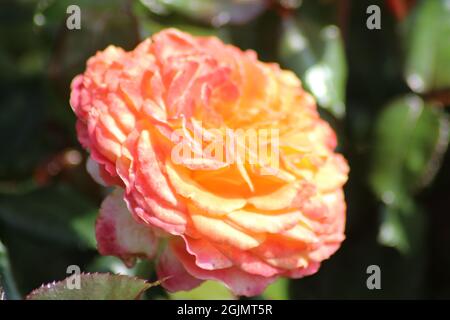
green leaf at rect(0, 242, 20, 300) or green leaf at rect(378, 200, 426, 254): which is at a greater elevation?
green leaf at rect(0, 242, 20, 300)

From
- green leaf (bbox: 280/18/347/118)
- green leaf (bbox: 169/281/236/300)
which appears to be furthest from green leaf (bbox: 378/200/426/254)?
green leaf (bbox: 169/281/236/300)

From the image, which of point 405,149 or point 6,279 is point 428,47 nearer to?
point 405,149

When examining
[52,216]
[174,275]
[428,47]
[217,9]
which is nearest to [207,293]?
[174,275]

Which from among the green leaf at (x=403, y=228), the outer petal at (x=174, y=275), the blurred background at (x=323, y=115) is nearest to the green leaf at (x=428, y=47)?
the blurred background at (x=323, y=115)

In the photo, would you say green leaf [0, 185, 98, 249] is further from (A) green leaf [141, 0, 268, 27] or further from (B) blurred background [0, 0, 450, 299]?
(A) green leaf [141, 0, 268, 27]

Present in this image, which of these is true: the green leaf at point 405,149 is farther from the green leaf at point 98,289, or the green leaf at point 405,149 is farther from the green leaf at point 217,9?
the green leaf at point 98,289

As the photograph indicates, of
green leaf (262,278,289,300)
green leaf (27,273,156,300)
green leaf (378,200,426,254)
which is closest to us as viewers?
green leaf (27,273,156,300)

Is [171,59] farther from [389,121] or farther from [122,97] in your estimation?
[389,121]
